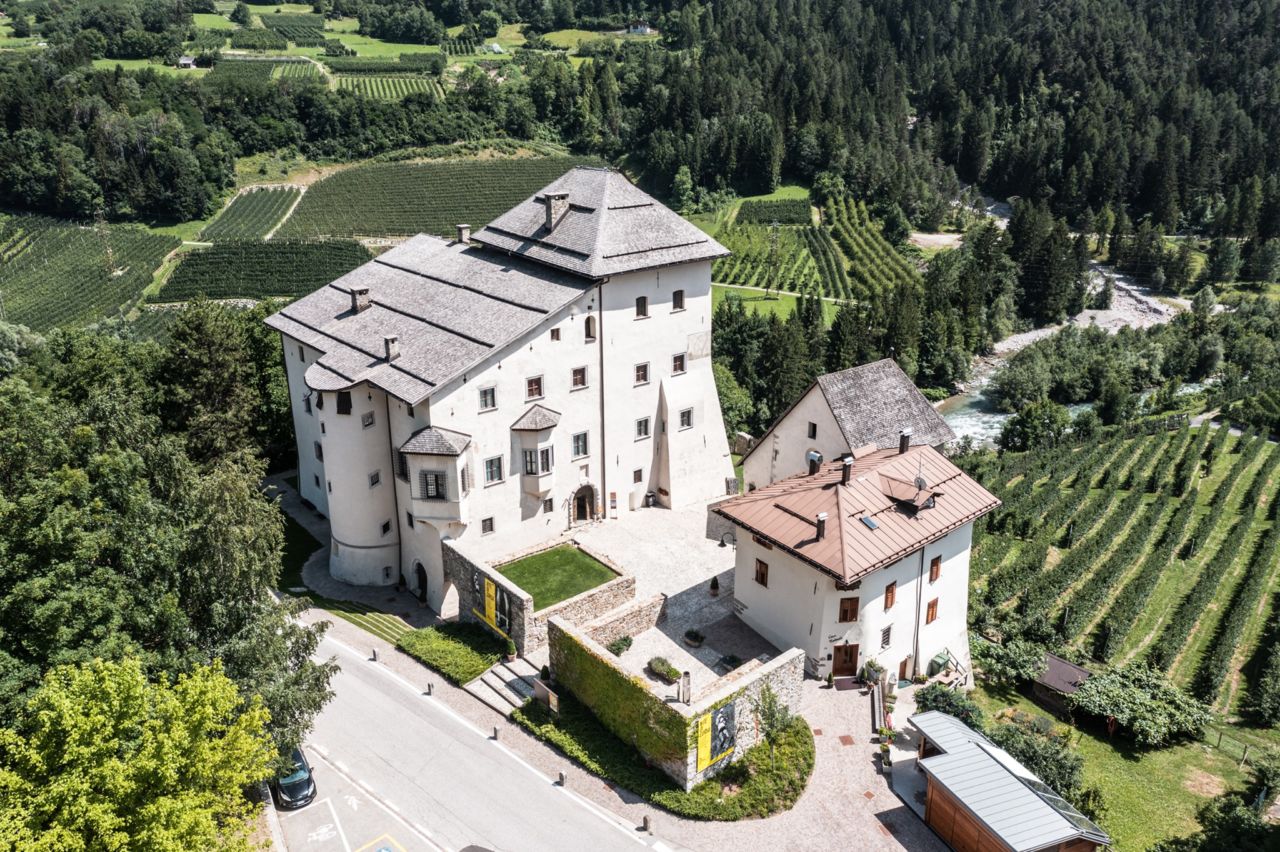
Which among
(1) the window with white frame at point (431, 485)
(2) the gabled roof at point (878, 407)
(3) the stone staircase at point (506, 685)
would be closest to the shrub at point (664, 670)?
(3) the stone staircase at point (506, 685)

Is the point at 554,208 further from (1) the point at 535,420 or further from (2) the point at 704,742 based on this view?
(2) the point at 704,742

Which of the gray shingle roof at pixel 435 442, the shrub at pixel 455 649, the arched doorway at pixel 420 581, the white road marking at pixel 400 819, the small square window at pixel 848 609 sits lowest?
the arched doorway at pixel 420 581

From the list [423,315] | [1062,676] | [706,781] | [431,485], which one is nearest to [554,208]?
[423,315]

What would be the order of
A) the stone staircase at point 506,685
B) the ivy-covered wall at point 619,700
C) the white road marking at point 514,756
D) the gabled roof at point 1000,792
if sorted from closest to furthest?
the gabled roof at point 1000,792 < the white road marking at point 514,756 < the ivy-covered wall at point 619,700 < the stone staircase at point 506,685

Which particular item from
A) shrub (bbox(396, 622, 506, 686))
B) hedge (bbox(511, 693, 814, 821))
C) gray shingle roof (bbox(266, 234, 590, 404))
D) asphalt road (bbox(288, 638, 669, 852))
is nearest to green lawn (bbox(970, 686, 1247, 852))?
Result: hedge (bbox(511, 693, 814, 821))

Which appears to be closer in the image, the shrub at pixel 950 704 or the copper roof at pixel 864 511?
the shrub at pixel 950 704

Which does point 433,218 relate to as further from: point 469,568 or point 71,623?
point 71,623

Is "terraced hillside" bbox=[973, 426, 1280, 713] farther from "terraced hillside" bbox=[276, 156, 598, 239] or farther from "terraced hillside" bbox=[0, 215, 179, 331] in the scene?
"terraced hillside" bbox=[276, 156, 598, 239]

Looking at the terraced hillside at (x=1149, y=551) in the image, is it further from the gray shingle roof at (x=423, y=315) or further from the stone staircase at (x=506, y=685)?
the gray shingle roof at (x=423, y=315)
